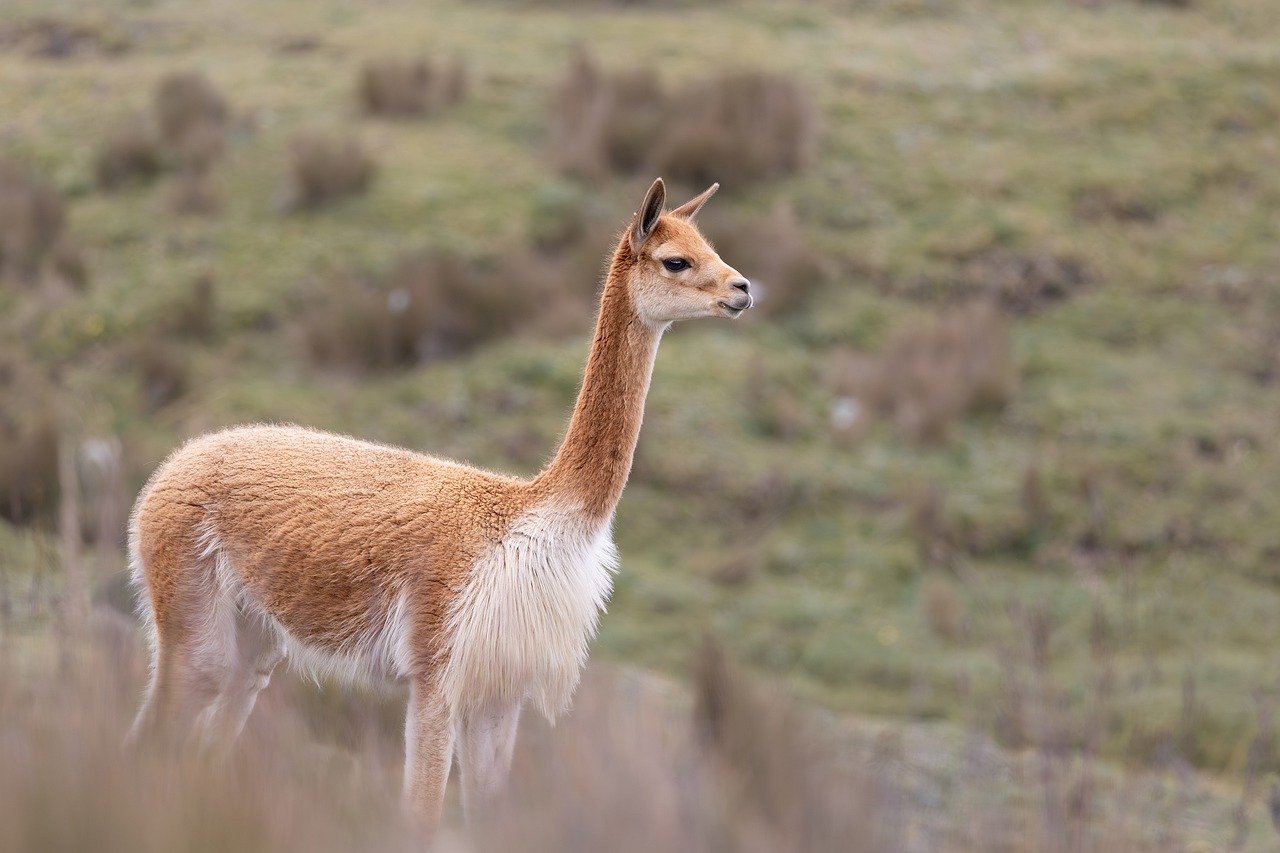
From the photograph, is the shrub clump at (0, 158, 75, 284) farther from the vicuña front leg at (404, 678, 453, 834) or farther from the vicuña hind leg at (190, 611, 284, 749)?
the vicuña front leg at (404, 678, 453, 834)

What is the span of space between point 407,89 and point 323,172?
6.30 feet

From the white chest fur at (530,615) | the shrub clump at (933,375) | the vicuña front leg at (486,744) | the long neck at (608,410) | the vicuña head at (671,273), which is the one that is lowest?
the shrub clump at (933,375)

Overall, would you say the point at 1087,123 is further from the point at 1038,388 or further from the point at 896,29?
the point at 1038,388

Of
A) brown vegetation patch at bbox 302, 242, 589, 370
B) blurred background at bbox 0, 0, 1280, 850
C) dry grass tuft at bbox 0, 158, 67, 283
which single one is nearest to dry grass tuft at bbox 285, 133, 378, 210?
blurred background at bbox 0, 0, 1280, 850

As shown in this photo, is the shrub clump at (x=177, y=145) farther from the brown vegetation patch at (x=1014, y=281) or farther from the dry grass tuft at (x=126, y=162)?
the brown vegetation patch at (x=1014, y=281)

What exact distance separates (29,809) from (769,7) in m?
14.6

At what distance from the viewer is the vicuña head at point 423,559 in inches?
168

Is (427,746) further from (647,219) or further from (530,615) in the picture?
(647,219)

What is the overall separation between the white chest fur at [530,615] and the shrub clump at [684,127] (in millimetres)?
8156

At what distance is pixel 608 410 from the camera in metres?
4.54

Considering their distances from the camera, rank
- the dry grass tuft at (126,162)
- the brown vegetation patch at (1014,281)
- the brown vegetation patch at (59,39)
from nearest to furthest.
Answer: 1. the brown vegetation patch at (1014,281)
2. the dry grass tuft at (126,162)
3. the brown vegetation patch at (59,39)

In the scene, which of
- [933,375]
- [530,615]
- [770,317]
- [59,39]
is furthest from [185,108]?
[530,615]

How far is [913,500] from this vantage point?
30.8 feet

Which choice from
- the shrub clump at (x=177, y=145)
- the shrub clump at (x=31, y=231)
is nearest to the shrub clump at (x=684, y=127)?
the shrub clump at (x=177, y=145)
